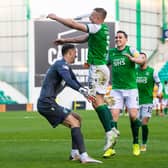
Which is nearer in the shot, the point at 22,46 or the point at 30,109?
the point at 30,109

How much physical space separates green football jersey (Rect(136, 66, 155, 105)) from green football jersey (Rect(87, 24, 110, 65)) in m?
3.08

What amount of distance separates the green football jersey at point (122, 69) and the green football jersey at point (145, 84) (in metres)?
1.86

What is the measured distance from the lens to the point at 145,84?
47.2 ft

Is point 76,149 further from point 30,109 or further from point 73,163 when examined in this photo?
point 30,109

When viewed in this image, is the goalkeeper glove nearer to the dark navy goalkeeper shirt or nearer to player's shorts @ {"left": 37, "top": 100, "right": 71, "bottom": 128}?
the dark navy goalkeeper shirt

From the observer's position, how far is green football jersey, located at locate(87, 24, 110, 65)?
11086mm

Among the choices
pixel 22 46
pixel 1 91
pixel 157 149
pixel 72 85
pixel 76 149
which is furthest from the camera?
pixel 22 46

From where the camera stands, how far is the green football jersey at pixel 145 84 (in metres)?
14.3

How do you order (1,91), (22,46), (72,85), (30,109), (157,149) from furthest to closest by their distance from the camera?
(22,46), (1,91), (30,109), (157,149), (72,85)

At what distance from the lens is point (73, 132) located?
10.5 metres

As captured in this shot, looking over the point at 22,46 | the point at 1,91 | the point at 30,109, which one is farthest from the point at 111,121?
the point at 22,46

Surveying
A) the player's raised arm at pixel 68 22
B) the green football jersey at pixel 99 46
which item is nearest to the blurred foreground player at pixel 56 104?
the player's raised arm at pixel 68 22

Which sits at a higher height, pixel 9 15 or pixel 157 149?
pixel 9 15

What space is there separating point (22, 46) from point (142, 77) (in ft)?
164
